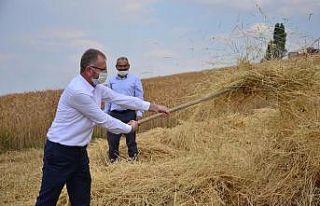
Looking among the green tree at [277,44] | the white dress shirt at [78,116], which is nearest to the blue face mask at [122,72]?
the green tree at [277,44]

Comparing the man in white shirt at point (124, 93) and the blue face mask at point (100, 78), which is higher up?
the blue face mask at point (100, 78)

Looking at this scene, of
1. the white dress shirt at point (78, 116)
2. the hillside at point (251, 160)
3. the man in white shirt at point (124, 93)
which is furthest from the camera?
the man in white shirt at point (124, 93)

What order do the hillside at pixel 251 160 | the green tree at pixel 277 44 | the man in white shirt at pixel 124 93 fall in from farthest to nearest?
the man in white shirt at pixel 124 93, the green tree at pixel 277 44, the hillside at pixel 251 160

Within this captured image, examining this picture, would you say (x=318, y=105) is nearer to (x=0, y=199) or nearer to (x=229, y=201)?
(x=229, y=201)

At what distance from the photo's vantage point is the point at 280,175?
17.1 feet

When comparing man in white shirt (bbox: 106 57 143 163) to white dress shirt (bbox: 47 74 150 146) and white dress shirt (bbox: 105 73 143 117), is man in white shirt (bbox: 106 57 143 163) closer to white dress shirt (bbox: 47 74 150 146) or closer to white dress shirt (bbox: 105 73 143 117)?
white dress shirt (bbox: 105 73 143 117)

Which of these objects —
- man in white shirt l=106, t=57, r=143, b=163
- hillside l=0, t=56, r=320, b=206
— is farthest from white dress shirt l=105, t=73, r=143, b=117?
hillside l=0, t=56, r=320, b=206

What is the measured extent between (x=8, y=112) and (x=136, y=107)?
27.1ft

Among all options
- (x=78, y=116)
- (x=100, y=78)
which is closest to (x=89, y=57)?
(x=100, y=78)

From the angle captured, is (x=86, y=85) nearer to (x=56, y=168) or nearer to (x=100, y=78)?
(x=100, y=78)

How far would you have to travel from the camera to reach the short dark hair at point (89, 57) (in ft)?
14.6

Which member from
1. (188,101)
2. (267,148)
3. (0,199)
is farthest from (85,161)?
(0,199)

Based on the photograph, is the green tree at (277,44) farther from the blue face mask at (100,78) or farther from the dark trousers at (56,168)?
the dark trousers at (56,168)

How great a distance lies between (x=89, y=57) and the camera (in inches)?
176
